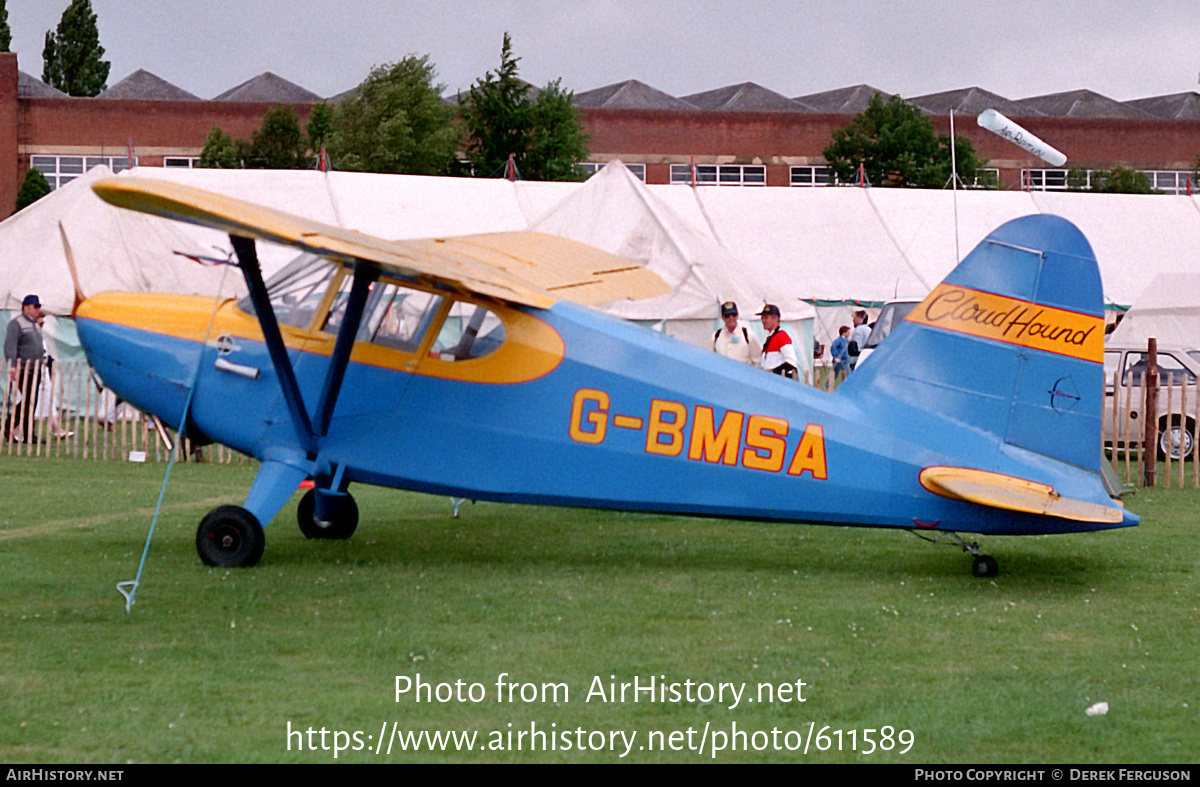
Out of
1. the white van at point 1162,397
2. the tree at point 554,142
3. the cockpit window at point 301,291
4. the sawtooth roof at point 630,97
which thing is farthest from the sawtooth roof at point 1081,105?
the cockpit window at point 301,291

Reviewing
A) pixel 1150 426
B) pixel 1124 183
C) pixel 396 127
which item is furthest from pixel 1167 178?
pixel 1150 426

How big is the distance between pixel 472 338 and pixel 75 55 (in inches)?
3567

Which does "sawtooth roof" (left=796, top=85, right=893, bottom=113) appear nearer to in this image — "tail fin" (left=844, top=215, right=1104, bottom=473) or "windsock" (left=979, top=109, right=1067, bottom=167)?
"windsock" (left=979, top=109, right=1067, bottom=167)

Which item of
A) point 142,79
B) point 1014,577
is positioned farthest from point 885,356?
point 142,79

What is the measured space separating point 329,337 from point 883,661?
4.73 m

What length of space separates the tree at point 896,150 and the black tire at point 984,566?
→ 47.4 meters

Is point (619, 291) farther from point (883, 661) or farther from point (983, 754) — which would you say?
point (983, 754)

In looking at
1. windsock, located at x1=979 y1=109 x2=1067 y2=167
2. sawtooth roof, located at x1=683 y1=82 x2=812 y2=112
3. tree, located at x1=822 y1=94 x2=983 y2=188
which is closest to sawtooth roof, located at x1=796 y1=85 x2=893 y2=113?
sawtooth roof, located at x1=683 y1=82 x2=812 y2=112

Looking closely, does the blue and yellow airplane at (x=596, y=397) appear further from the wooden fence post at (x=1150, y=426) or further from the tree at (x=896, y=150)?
the tree at (x=896, y=150)

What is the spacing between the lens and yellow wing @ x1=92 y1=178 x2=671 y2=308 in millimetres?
7328

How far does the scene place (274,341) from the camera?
886cm

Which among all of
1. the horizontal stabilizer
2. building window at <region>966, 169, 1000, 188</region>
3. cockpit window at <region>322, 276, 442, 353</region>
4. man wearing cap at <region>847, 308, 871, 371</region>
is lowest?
the horizontal stabilizer

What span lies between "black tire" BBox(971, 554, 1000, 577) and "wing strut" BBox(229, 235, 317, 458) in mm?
4671

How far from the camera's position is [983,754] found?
5.25 m
